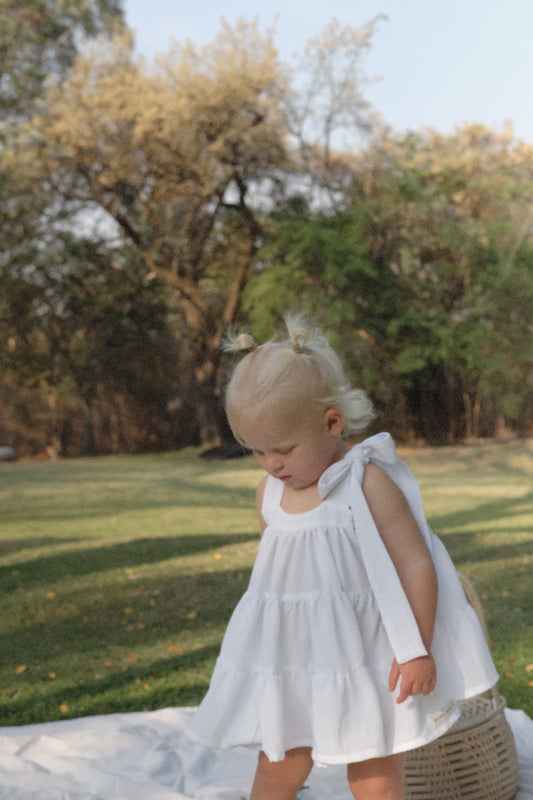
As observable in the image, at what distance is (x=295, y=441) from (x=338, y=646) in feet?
1.32

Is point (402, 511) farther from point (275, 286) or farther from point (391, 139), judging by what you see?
point (391, 139)

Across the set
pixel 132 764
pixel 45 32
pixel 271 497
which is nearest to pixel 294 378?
pixel 271 497

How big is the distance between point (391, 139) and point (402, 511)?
17022mm

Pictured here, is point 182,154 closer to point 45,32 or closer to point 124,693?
point 45,32

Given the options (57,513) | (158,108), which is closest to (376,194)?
(158,108)

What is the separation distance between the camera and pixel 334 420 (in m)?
1.78

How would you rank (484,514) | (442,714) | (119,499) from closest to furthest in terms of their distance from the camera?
(442,714) → (484,514) → (119,499)

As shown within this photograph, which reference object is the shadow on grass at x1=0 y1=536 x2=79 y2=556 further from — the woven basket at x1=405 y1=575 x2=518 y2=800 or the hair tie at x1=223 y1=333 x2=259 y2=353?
the hair tie at x1=223 y1=333 x2=259 y2=353

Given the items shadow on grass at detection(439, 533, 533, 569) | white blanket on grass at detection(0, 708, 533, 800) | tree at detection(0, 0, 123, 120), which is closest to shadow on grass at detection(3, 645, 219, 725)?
white blanket on grass at detection(0, 708, 533, 800)

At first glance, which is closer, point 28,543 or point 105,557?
point 105,557

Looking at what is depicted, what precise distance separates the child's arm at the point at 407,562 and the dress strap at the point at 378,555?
3cm

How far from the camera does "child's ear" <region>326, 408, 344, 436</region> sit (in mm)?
1764

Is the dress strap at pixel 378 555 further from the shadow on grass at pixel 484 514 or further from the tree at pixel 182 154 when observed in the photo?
the tree at pixel 182 154

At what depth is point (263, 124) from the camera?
15922 mm
